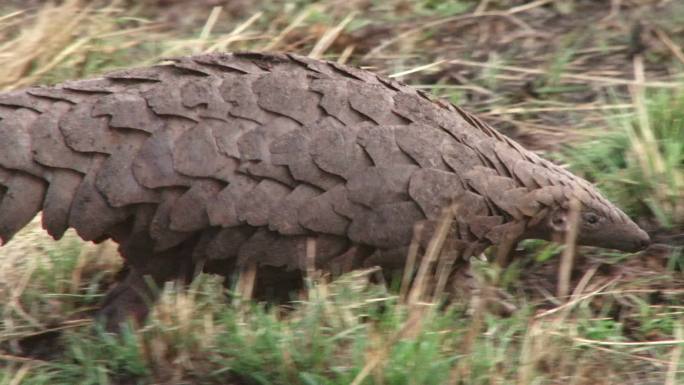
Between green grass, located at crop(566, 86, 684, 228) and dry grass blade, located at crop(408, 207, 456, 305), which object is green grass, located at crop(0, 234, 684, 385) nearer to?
dry grass blade, located at crop(408, 207, 456, 305)

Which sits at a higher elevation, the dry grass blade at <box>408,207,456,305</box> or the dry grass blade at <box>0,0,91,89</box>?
the dry grass blade at <box>0,0,91,89</box>

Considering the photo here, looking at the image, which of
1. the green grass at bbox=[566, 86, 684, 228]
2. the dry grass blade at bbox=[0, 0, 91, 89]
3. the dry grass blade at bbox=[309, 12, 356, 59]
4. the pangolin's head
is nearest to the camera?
the pangolin's head

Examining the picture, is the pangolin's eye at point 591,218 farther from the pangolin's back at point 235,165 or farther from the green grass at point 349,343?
the pangolin's back at point 235,165

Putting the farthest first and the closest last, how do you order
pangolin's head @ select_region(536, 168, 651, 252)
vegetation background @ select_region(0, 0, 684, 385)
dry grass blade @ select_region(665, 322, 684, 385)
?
1. pangolin's head @ select_region(536, 168, 651, 252)
2. dry grass blade @ select_region(665, 322, 684, 385)
3. vegetation background @ select_region(0, 0, 684, 385)

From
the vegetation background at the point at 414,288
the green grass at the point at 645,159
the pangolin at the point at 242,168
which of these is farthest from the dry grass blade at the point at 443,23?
the pangolin at the point at 242,168

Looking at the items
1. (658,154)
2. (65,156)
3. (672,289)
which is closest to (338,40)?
(658,154)

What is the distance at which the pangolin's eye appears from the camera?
3.26 meters

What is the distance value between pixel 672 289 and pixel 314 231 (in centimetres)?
114

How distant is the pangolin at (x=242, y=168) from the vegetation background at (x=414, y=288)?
13cm

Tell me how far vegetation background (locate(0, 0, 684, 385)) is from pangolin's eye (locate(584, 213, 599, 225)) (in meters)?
0.21

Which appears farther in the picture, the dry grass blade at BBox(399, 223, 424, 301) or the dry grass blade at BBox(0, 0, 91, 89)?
the dry grass blade at BBox(0, 0, 91, 89)

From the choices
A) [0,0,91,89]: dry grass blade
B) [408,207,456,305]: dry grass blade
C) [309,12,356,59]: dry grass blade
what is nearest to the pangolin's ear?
[408,207,456,305]: dry grass blade

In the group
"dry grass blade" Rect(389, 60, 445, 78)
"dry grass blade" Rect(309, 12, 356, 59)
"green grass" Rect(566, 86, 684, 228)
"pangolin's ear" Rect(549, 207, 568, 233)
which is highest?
"dry grass blade" Rect(309, 12, 356, 59)

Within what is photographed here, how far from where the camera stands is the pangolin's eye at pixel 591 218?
326 centimetres
